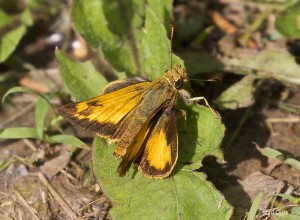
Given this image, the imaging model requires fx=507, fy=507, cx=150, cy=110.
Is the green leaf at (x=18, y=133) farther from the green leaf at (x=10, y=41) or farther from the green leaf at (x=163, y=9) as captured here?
the green leaf at (x=163, y=9)

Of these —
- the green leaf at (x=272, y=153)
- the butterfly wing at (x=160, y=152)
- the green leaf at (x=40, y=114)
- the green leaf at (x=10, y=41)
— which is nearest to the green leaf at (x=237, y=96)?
the green leaf at (x=272, y=153)

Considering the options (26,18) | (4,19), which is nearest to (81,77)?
(26,18)

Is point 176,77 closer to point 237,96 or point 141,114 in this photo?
point 141,114

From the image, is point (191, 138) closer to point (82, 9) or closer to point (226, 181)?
point (226, 181)

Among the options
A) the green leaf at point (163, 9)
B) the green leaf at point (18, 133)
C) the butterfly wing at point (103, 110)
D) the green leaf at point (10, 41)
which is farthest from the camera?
the green leaf at point (10, 41)

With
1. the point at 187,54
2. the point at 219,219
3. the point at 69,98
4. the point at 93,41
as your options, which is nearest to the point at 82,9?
the point at 93,41

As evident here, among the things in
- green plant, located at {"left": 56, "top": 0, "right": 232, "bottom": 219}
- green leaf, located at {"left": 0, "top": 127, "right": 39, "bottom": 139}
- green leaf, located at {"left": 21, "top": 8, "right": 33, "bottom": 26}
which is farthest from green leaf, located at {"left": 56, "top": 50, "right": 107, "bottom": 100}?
green leaf, located at {"left": 21, "top": 8, "right": 33, "bottom": 26}

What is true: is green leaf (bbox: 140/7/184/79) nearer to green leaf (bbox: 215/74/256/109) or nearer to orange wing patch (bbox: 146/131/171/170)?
green leaf (bbox: 215/74/256/109)
